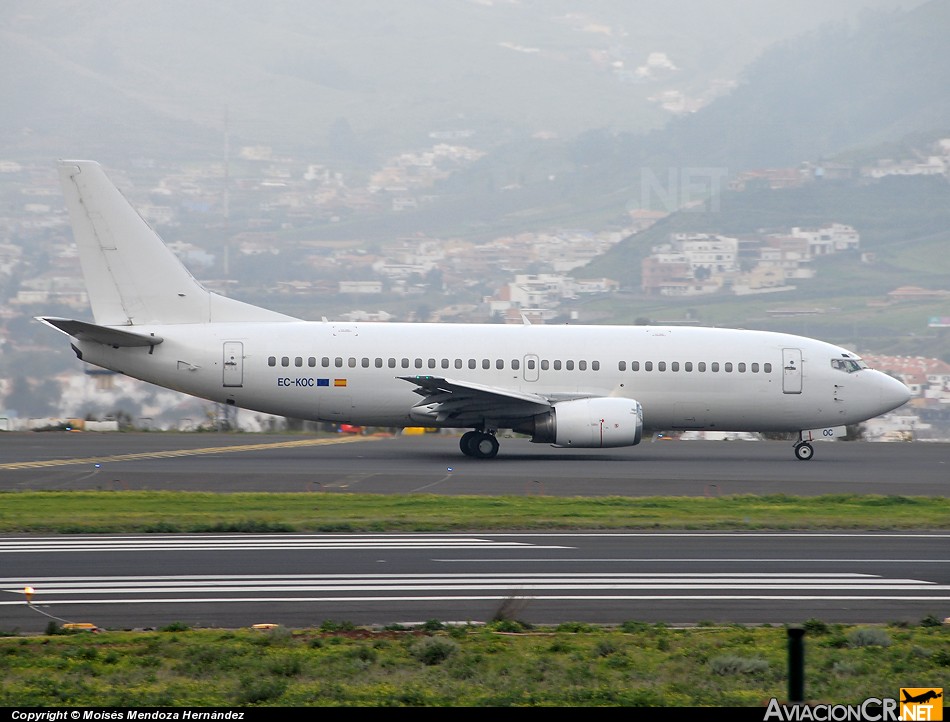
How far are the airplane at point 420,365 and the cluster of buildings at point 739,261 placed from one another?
141793 mm

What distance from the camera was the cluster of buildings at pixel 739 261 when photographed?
17850 cm

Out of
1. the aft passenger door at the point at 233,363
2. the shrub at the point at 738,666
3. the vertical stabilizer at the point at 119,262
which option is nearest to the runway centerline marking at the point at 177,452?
the aft passenger door at the point at 233,363

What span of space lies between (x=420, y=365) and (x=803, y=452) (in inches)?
438

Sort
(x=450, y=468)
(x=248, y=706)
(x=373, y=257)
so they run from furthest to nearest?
(x=373, y=257), (x=450, y=468), (x=248, y=706)

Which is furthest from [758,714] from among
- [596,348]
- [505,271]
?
[505,271]

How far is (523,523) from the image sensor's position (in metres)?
20.3

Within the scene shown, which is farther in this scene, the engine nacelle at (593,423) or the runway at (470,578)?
the engine nacelle at (593,423)

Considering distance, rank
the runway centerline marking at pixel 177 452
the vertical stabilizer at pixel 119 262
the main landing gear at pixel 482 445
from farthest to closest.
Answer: the main landing gear at pixel 482 445
the vertical stabilizer at pixel 119 262
the runway centerline marking at pixel 177 452

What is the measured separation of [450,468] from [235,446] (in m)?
9.85

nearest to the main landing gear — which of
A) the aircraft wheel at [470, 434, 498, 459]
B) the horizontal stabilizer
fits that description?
the aircraft wheel at [470, 434, 498, 459]

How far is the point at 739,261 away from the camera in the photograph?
622 ft

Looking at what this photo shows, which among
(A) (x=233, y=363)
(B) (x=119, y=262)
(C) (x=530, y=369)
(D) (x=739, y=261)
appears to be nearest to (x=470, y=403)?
(C) (x=530, y=369)

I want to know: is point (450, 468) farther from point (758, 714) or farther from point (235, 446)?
point (758, 714)

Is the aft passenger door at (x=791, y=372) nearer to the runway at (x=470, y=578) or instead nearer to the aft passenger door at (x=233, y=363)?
the runway at (x=470, y=578)
